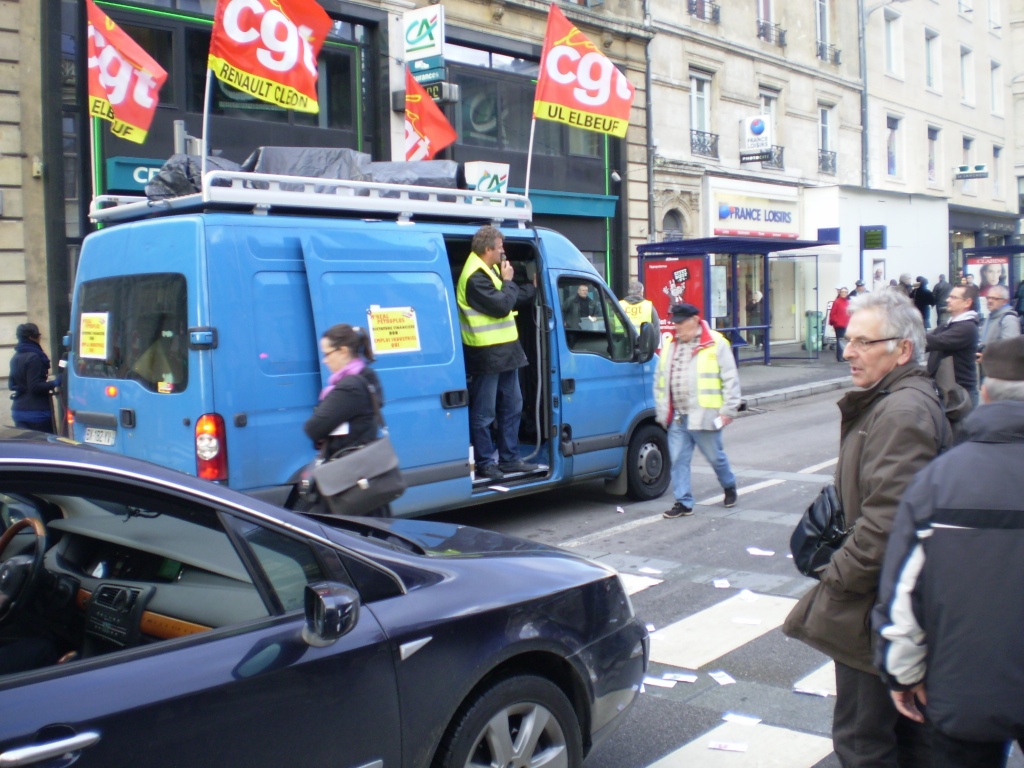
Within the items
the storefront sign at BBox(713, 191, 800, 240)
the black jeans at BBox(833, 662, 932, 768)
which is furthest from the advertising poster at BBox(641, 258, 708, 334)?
the black jeans at BBox(833, 662, 932, 768)

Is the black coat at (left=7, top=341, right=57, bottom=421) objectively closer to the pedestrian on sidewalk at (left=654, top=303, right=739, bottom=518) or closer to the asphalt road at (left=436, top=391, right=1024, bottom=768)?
the asphalt road at (left=436, top=391, right=1024, bottom=768)

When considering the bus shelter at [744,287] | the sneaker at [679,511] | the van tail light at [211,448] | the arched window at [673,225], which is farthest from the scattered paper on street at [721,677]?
the arched window at [673,225]

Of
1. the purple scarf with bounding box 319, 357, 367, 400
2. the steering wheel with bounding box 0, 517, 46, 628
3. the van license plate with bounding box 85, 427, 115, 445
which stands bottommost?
the steering wheel with bounding box 0, 517, 46, 628

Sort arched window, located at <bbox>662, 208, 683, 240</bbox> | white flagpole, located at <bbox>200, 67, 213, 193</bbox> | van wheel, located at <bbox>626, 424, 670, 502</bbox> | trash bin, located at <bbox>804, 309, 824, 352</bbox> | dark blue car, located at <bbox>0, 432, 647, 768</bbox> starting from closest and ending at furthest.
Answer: dark blue car, located at <bbox>0, 432, 647, 768</bbox> → white flagpole, located at <bbox>200, 67, 213, 193</bbox> → van wheel, located at <bbox>626, 424, 670, 502</bbox> → arched window, located at <bbox>662, 208, 683, 240</bbox> → trash bin, located at <bbox>804, 309, 824, 352</bbox>

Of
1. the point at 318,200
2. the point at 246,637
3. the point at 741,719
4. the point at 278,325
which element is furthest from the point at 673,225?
the point at 246,637

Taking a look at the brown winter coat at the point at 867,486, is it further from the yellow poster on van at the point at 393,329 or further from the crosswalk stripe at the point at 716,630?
the yellow poster on van at the point at 393,329

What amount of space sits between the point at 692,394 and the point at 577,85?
4.31 metres

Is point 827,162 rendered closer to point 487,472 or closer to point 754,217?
point 754,217

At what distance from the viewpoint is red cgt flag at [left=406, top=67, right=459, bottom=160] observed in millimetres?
13688

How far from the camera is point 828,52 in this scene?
2872 cm

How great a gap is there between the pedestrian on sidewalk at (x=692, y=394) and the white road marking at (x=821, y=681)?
3.30m

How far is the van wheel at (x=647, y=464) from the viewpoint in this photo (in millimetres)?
8938

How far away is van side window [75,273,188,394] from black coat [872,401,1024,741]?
455cm

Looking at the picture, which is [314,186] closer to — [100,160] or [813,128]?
[100,160]
